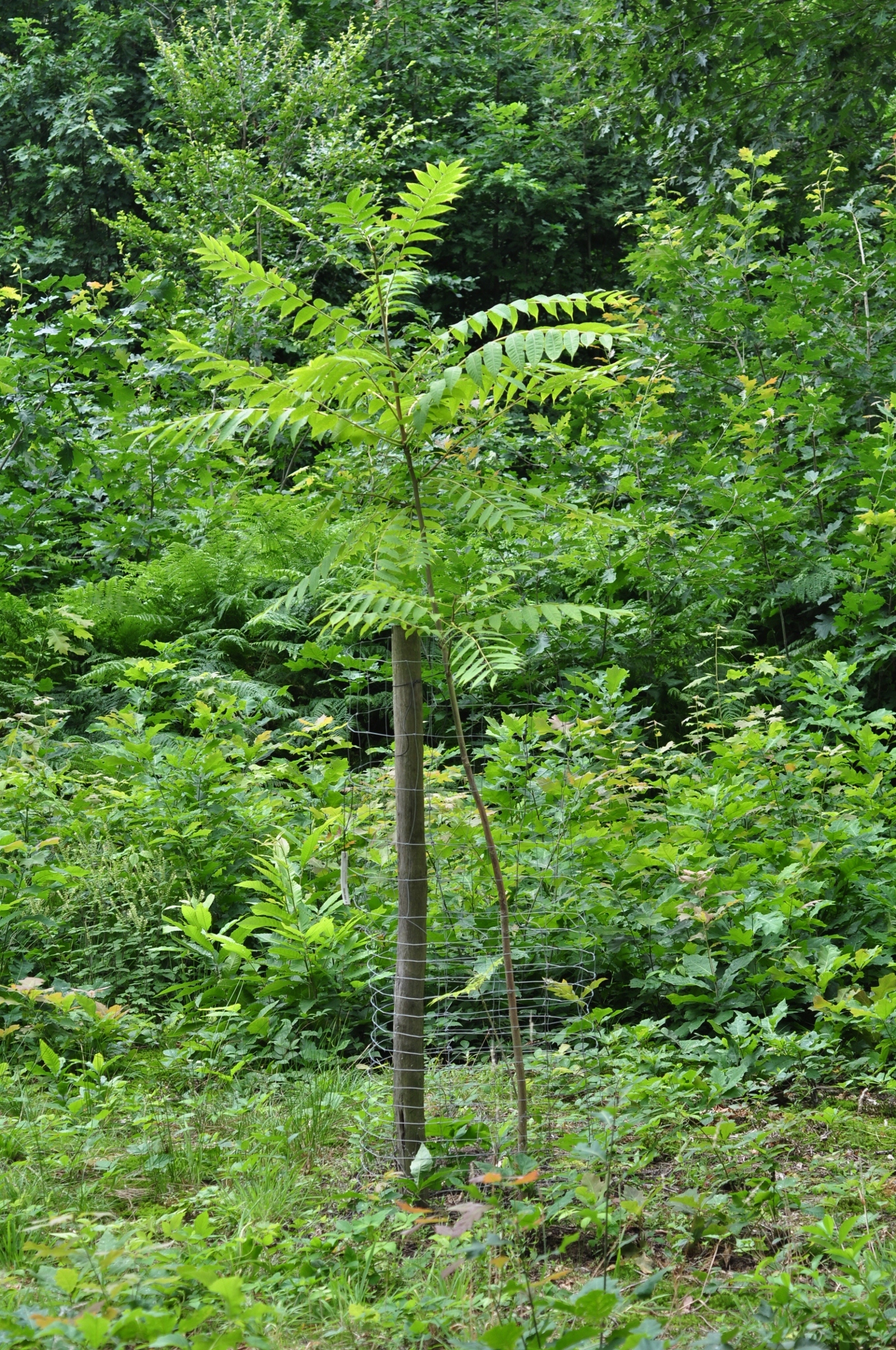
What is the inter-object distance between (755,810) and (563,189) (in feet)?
35.6

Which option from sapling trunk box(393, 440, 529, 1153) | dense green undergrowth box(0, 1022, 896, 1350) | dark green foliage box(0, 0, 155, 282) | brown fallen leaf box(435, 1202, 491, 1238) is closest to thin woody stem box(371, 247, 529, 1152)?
sapling trunk box(393, 440, 529, 1153)

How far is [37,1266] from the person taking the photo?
2178 millimetres

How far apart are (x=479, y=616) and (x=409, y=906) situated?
75 centimetres

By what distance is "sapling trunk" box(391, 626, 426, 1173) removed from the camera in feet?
8.34

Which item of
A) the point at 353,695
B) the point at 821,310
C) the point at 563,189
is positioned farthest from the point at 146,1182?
the point at 563,189

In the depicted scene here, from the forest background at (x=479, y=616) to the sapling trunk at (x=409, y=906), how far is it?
0.40ft

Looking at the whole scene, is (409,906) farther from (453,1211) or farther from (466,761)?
(453,1211)

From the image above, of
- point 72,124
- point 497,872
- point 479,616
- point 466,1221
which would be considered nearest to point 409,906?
point 497,872

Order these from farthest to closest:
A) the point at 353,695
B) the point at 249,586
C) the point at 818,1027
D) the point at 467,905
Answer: the point at 249,586, the point at 353,695, the point at 467,905, the point at 818,1027

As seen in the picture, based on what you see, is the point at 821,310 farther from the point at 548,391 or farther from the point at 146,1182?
the point at 146,1182

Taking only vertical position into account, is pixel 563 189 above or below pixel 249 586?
above

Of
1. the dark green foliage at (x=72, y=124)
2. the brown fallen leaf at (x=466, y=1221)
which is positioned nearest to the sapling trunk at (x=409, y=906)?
the brown fallen leaf at (x=466, y=1221)

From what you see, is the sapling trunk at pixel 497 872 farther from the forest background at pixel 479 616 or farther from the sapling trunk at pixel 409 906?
the sapling trunk at pixel 409 906

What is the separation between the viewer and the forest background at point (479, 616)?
2.73 meters
